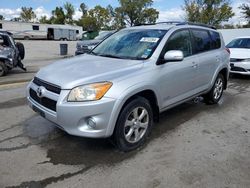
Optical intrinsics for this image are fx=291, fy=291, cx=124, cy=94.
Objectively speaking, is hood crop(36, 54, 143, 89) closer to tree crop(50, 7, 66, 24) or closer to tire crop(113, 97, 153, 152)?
tire crop(113, 97, 153, 152)

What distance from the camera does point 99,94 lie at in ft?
11.8

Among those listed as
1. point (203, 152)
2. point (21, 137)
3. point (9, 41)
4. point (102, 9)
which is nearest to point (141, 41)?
point (203, 152)

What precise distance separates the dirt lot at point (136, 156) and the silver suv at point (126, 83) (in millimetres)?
376

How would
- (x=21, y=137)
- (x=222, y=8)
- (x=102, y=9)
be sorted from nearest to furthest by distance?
(x=21, y=137) → (x=222, y=8) → (x=102, y=9)

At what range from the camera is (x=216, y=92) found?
6508 mm

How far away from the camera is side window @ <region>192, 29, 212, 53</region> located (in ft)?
18.0

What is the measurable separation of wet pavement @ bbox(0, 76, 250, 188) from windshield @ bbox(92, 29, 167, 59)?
134 centimetres

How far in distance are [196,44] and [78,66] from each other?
8.00 feet

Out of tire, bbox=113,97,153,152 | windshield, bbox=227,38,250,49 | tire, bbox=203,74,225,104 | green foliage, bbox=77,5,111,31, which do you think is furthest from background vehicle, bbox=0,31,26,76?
green foliage, bbox=77,5,111,31

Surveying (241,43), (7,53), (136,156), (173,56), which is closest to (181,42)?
(173,56)

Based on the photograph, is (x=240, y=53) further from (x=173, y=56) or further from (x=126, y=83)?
(x=126, y=83)

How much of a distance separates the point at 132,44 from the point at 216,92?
266cm

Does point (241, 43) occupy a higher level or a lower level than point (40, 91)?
higher

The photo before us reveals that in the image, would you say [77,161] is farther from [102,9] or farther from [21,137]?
[102,9]
